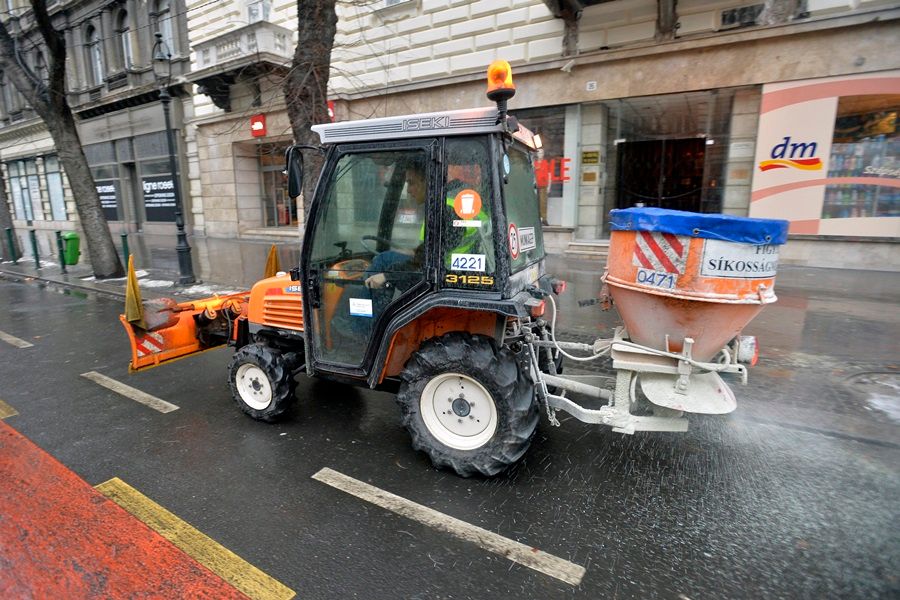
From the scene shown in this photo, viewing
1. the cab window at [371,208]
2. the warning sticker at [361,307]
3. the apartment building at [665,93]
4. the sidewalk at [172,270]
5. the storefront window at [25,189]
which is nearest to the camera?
the cab window at [371,208]

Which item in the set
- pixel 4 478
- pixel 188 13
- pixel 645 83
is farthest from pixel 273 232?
pixel 4 478

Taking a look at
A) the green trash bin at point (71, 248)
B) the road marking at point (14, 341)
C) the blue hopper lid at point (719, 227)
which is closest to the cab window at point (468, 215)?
the blue hopper lid at point (719, 227)

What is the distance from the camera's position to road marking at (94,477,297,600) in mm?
→ 2371

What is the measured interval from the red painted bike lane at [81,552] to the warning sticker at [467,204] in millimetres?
2391

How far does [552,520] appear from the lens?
2.87m

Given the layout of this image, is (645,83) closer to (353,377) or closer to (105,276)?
(353,377)

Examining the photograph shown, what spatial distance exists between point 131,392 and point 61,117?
→ 382 inches

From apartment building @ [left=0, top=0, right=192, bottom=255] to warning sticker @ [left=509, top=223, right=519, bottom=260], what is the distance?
1932 cm

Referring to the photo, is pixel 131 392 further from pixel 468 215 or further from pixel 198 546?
pixel 468 215

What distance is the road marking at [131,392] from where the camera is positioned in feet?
15.0

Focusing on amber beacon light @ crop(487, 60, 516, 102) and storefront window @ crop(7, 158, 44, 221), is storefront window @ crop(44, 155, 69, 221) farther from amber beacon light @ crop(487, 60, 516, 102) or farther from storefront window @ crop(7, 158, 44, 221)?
amber beacon light @ crop(487, 60, 516, 102)

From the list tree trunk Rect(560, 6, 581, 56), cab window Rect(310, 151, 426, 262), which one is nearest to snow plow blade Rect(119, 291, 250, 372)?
cab window Rect(310, 151, 426, 262)

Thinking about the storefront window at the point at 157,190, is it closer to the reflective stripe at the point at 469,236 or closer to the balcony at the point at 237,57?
the balcony at the point at 237,57

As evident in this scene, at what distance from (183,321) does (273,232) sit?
14308 mm
